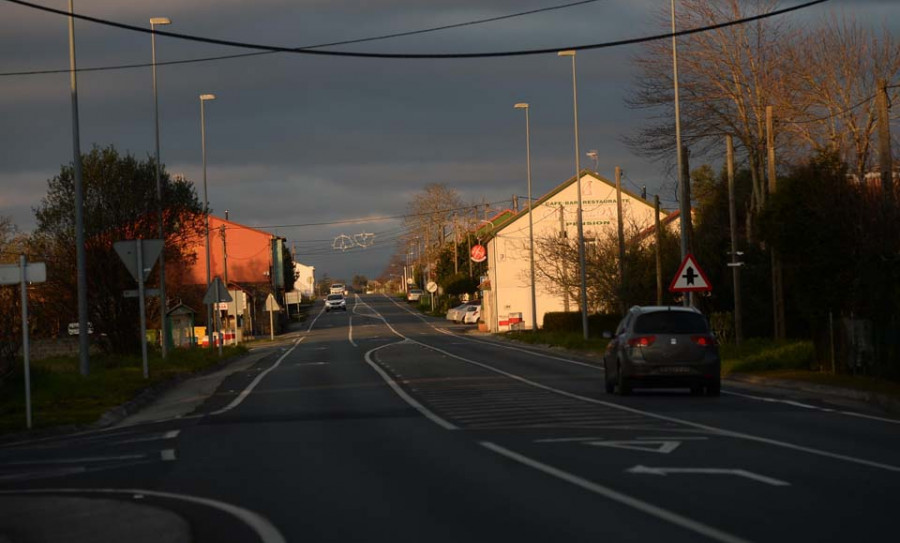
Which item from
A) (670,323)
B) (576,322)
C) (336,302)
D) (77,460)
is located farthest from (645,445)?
(336,302)

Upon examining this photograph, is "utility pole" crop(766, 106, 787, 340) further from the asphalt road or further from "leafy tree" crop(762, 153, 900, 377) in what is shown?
the asphalt road

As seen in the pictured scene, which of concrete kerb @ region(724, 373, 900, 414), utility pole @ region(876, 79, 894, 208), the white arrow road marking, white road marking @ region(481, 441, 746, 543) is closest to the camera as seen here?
white road marking @ region(481, 441, 746, 543)

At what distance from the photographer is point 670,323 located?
22719 millimetres

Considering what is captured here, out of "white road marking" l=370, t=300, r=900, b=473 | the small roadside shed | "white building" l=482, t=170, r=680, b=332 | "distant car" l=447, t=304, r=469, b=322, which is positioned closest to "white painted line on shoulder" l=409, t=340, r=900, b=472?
"white road marking" l=370, t=300, r=900, b=473

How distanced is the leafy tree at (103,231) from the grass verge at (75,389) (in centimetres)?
209

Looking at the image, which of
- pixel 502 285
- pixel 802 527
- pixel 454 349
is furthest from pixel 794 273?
pixel 502 285

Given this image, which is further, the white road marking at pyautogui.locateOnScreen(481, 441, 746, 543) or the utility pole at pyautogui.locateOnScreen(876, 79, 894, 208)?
the utility pole at pyautogui.locateOnScreen(876, 79, 894, 208)

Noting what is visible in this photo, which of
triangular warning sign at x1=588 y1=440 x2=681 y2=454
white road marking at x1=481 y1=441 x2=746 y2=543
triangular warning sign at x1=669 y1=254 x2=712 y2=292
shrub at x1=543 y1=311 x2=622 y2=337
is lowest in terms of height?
triangular warning sign at x1=588 y1=440 x2=681 y2=454

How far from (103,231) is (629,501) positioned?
103ft

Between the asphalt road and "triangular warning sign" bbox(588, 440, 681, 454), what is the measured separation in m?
0.05

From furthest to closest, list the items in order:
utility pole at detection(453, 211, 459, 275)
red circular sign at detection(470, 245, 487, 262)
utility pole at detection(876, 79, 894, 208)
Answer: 1. utility pole at detection(453, 211, 459, 275)
2. red circular sign at detection(470, 245, 487, 262)
3. utility pole at detection(876, 79, 894, 208)

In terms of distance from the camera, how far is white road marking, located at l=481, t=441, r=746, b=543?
27.3 feet

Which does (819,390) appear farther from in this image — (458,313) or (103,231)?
(458,313)

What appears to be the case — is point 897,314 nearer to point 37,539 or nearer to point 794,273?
point 794,273
